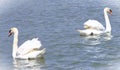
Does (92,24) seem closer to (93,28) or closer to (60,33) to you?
(93,28)

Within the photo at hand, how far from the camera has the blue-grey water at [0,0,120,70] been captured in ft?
67.9

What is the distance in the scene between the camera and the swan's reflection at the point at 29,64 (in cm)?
2039

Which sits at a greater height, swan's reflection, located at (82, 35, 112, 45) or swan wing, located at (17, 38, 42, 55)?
swan's reflection, located at (82, 35, 112, 45)

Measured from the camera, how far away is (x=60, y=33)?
26.0 meters

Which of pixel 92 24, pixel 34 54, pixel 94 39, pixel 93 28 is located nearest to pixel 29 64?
pixel 34 54

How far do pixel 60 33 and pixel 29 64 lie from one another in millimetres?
5214

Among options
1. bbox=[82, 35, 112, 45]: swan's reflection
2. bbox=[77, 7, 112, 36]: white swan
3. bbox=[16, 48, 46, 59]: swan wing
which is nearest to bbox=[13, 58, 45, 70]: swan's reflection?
bbox=[16, 48, 46, 59]: swan wing

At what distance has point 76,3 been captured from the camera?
3559 centimetres

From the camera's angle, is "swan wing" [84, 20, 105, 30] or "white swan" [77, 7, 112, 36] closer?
"white swan" [77, 7, 112, 36]

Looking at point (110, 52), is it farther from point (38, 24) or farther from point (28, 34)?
point (38, 24)

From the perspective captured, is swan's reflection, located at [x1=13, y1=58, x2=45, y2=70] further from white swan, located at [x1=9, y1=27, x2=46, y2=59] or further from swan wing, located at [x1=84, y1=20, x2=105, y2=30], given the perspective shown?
swan wing, located at [x1=84, y1=20, x2=105, y2=30]

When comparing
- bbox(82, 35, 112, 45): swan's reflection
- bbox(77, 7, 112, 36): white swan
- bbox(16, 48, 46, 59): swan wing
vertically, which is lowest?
bbox(16, 48, 46, 59): swan wing

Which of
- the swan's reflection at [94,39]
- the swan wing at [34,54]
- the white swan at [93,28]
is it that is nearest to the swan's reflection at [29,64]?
the swan wing at [34,54]

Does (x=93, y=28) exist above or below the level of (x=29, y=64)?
above
